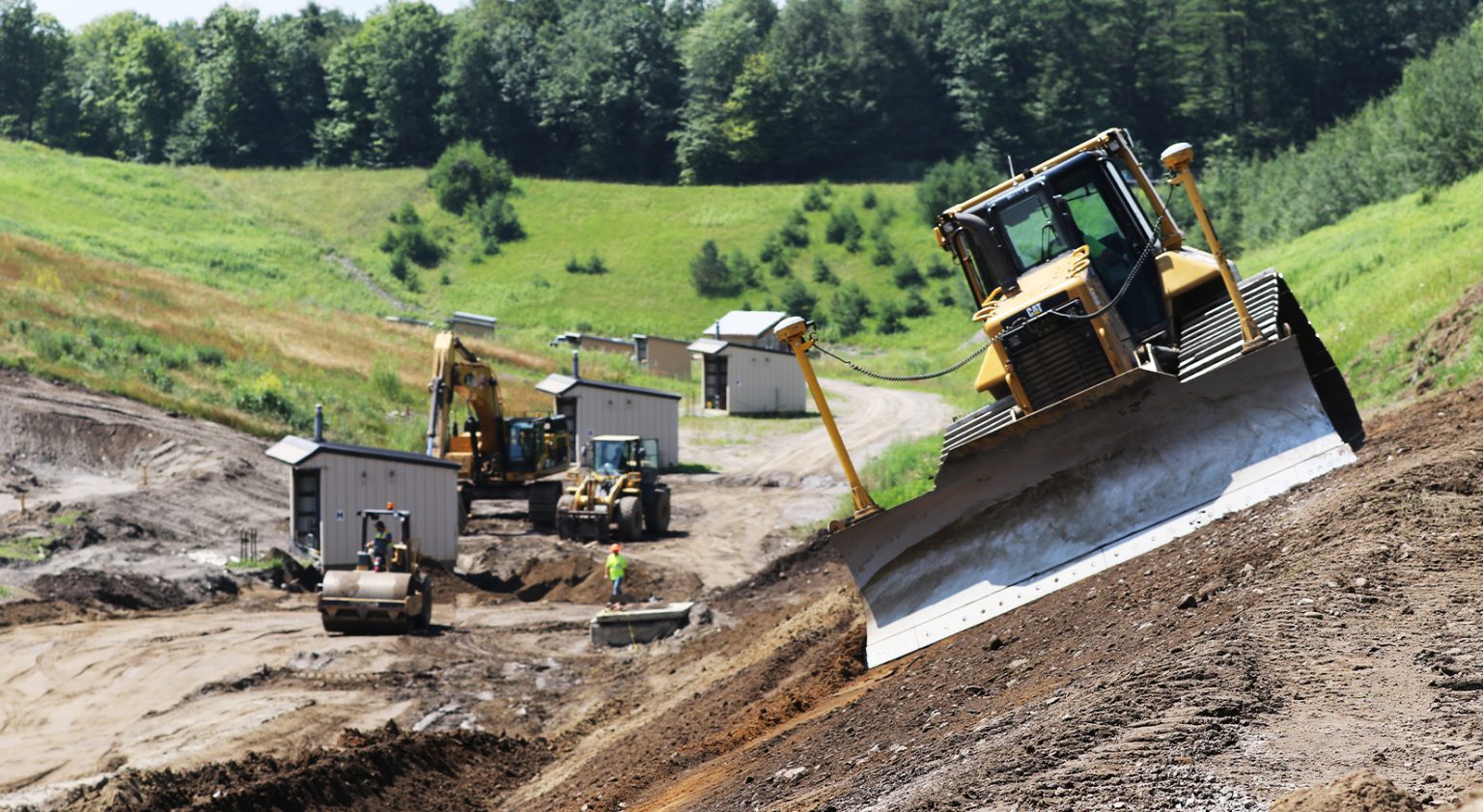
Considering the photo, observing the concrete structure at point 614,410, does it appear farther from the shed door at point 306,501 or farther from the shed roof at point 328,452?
the shed door at point 306,501

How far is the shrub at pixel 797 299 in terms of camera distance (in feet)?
254

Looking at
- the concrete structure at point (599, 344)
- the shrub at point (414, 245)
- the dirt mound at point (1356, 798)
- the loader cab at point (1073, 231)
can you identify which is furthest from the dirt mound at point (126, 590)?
the shrub at point (414, 245)

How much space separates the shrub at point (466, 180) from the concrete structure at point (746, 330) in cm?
4202

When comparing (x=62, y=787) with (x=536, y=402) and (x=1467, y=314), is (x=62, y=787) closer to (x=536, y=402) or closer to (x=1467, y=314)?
(x=1467, y=314)

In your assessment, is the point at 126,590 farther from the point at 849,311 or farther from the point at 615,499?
the point at 849,311

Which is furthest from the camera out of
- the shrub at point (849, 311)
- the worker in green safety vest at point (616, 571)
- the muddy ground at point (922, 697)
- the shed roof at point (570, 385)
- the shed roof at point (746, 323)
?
the shrub at point (849, 311)

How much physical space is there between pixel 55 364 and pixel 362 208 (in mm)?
61922

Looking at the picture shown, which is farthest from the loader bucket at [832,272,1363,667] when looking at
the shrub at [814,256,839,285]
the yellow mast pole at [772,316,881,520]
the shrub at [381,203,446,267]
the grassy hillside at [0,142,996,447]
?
the shrub at [381,203,446,267]

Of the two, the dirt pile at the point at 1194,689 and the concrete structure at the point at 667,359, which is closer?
the dirt pile at the point at 1194,689

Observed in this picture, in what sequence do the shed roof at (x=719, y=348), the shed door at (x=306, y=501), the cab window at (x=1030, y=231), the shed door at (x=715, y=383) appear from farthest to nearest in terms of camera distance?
1. the shed door at (x=715, y=383)
2. the shed roof at (x=719, y=348)
3. the shed door at (x=306, y=501)
4. the cab window at (x=1030, y=231)

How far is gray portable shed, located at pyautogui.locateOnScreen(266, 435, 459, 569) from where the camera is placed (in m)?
27.4

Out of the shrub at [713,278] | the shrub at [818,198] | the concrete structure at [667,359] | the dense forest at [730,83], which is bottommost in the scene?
the concrete structure at [667,359]

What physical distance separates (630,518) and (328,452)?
21.4 ft

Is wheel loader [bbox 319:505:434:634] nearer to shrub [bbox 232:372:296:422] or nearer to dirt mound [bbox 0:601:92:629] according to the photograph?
dirt mound [bbox 0:601:92:629]
